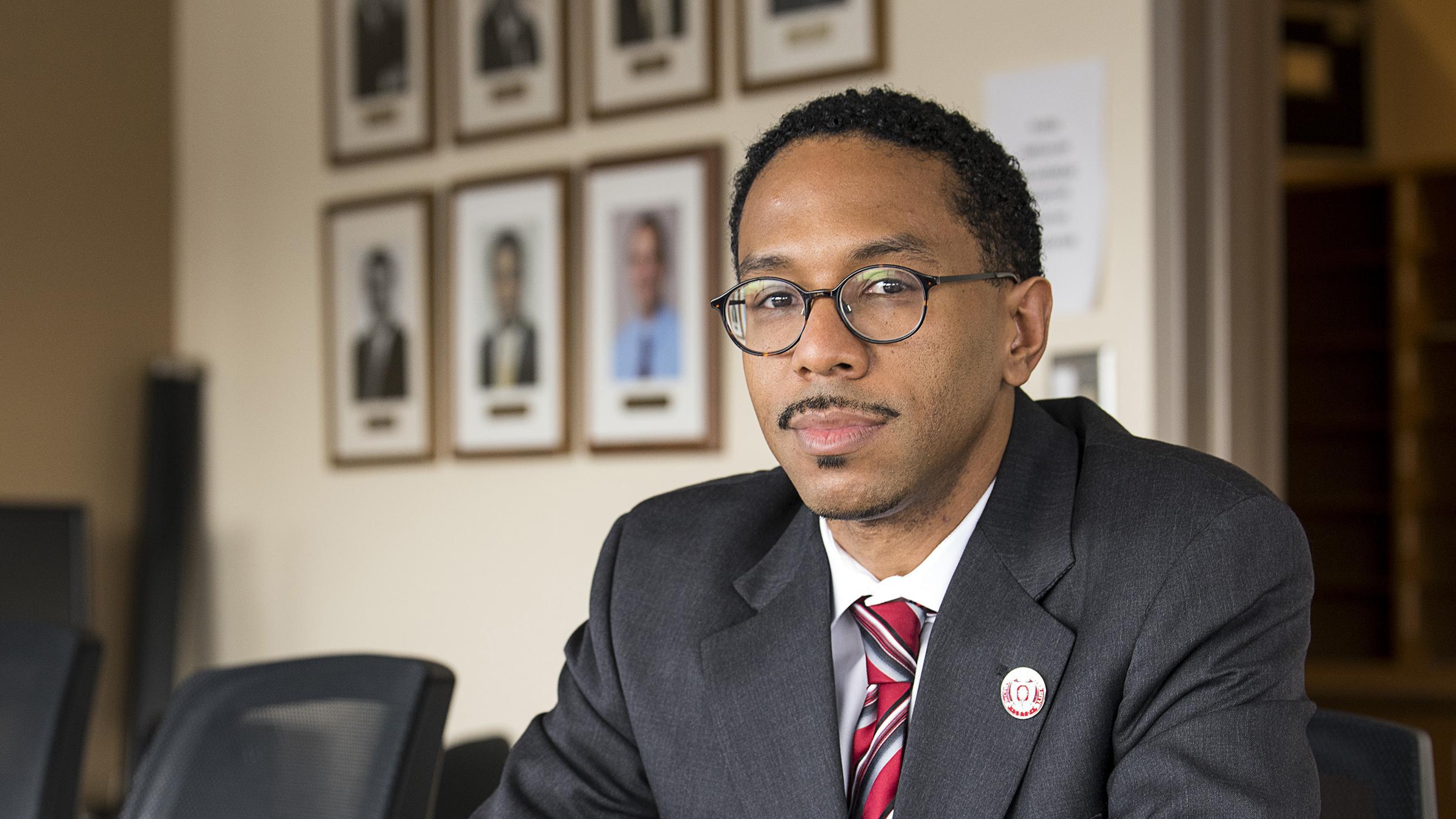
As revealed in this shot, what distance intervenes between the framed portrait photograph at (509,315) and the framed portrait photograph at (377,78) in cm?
28

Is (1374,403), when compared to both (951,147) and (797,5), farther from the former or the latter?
(951,147)

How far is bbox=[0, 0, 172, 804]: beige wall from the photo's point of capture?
3850 mm

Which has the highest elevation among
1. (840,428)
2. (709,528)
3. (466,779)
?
(840,428)

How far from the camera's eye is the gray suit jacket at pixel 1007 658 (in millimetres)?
1207

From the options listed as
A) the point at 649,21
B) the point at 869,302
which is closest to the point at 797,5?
the point at 649,21

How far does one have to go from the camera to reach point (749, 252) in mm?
1368

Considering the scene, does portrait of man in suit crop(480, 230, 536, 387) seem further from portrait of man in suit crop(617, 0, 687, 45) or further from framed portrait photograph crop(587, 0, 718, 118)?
portrait of man in suit crop(617, 0, 687, 45)

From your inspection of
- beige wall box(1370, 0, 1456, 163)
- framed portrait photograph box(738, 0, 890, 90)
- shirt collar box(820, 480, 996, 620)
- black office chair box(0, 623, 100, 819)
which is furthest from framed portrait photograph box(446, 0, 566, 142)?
beige wall box(1370, 0, 1456, 163)

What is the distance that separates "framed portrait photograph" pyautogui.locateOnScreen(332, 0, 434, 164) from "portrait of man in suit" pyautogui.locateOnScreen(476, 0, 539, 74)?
0.64 feet

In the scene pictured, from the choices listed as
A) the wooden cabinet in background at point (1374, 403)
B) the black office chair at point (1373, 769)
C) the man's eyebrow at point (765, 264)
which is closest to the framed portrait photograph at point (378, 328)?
the man's eyebrow at point (765, 264)

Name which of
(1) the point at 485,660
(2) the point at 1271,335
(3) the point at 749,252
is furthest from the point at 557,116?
(3) the point at 749,252

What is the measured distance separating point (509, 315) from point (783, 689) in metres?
2.30

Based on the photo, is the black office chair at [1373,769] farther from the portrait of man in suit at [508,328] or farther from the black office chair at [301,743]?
the portrait of man in suit at [508,328]

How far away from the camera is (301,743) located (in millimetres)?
1513
